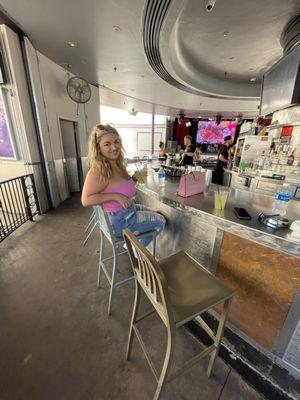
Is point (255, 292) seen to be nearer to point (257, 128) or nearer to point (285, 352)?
point (285, 352)

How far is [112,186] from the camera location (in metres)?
1.46

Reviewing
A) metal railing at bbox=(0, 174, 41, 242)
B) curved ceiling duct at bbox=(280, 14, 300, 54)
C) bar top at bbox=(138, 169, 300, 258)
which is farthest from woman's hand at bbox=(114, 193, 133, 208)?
curved ceiling duct at bbox=(280, 14, 300, 54)

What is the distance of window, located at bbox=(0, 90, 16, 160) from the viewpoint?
10.2 feet

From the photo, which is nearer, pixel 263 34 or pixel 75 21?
pixel 75 21

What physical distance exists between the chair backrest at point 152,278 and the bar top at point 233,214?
57cm

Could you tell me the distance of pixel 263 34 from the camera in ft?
9.93

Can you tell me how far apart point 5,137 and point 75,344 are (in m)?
3.55

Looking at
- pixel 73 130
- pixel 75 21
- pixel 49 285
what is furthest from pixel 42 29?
pixel 49 285

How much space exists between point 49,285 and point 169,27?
344 cm

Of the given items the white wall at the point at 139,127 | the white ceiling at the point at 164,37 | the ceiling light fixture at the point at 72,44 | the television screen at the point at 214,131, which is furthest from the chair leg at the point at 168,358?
the television screen at the point at 214,131

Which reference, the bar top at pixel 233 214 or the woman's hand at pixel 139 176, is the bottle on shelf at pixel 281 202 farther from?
the woman's hand at pixel 139 176

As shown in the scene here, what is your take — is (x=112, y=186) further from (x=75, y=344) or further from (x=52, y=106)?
(x=52, y=106)

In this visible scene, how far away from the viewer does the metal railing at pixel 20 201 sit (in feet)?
10.2

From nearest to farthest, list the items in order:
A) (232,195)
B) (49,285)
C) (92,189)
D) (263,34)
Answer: (92,189) < (232,195) < (49,285) < (263,34)
